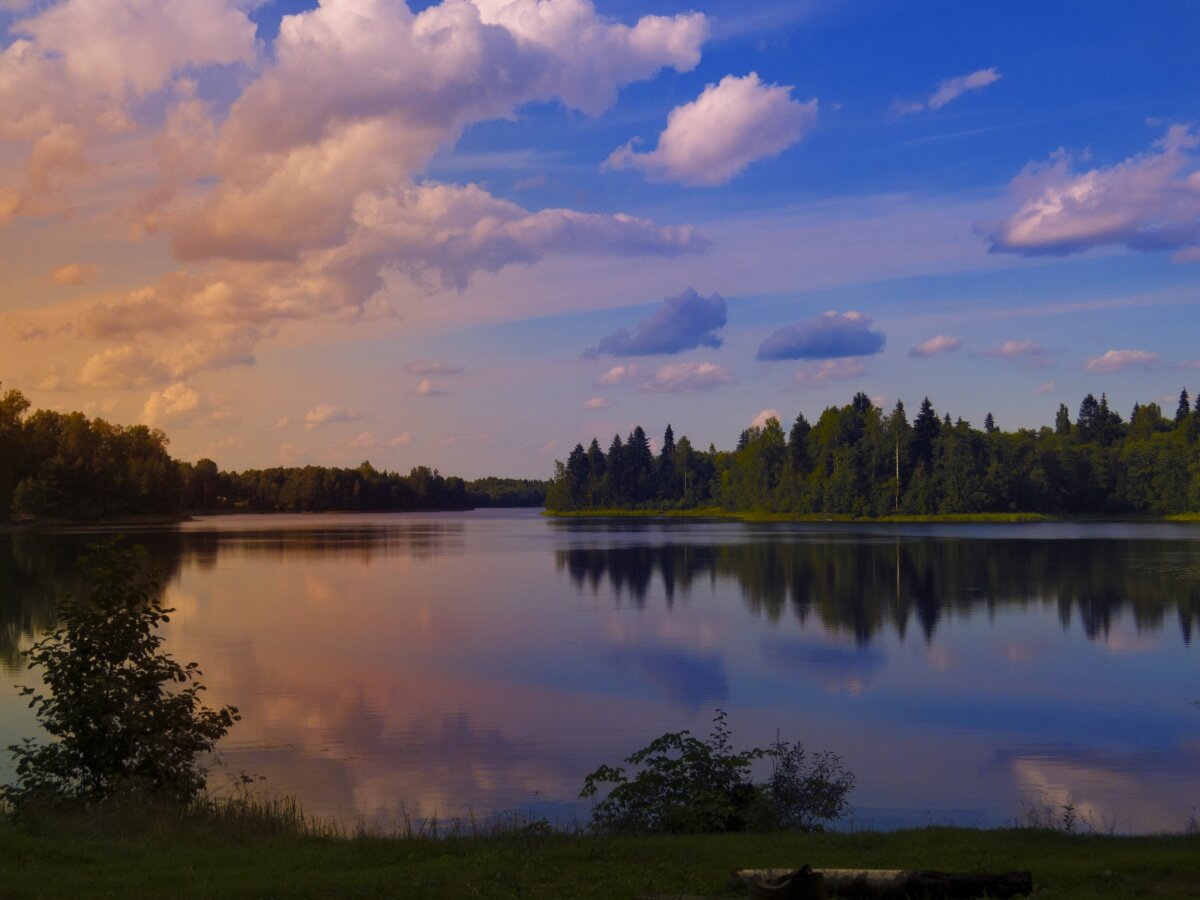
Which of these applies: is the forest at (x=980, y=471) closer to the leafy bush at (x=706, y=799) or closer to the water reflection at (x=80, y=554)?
the water reflection at (x=80, y=554)

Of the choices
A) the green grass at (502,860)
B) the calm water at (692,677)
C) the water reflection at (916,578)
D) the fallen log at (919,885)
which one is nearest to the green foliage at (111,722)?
the green grass at (502,860)

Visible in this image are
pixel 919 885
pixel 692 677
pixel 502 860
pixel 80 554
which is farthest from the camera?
pixel 80 554

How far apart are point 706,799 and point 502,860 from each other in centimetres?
376

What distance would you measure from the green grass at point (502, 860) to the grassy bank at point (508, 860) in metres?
0.02

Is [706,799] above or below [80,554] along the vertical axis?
below

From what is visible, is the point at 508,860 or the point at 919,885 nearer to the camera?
the point at 919,885

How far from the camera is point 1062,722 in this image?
73.0 feet

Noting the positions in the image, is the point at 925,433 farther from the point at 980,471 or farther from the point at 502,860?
the point at 502,860

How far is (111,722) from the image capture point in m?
13.9

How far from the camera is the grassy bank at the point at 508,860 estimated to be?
930 cm

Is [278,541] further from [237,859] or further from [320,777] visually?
[237,859]

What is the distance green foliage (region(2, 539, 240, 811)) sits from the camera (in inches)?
530

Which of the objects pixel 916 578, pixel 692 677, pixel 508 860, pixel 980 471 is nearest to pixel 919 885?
pixel 508 860

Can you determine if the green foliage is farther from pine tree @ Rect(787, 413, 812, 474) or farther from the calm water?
pine tree @ Rect(787, 413, 812, 474)
